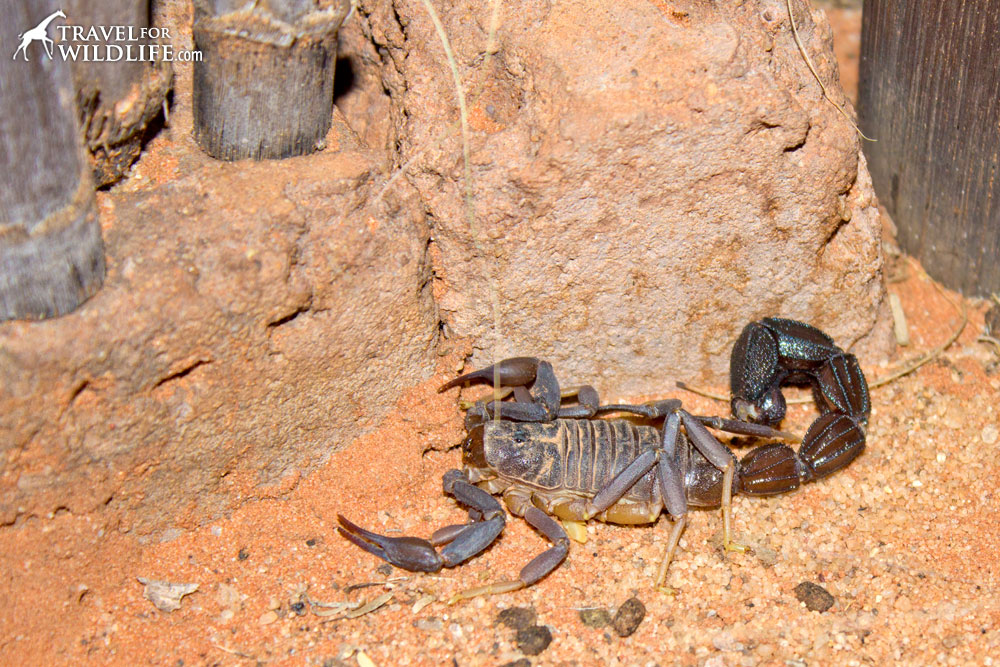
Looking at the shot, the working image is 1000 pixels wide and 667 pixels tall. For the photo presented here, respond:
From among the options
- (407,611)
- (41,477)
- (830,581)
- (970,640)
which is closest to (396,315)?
(407,611)

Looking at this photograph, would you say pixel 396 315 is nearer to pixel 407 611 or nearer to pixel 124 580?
pixel 407 611

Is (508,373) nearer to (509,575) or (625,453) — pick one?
(625,453)

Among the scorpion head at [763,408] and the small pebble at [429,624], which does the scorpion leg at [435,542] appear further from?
the scorpion head at [763,408]

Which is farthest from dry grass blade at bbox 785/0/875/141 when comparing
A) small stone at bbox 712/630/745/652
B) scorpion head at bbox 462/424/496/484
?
small stone at bbox 712/630/745/652

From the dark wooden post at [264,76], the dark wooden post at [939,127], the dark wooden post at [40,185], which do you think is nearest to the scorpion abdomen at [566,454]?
the dark wooden post at [264,76]

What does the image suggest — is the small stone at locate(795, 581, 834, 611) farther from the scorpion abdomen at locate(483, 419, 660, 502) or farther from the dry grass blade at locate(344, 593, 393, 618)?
the dry grass blade at locate(344, 593, 393, 618)

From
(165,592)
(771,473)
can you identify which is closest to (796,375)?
(771,473)
